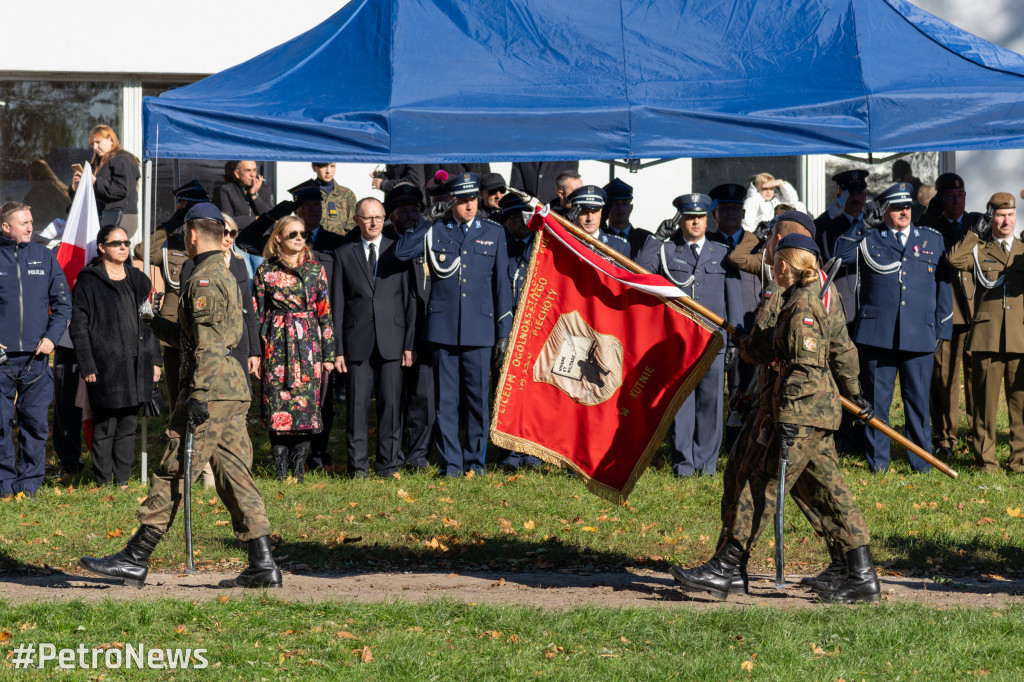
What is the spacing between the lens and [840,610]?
22.6ft

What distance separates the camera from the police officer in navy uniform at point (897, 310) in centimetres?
1067

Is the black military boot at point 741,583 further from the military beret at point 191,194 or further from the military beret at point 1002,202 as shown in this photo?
the military beret at point 191,194

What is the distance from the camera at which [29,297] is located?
10195mm

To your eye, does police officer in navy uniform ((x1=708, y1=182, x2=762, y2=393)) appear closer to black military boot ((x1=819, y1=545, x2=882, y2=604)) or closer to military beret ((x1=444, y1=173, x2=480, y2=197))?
military beret ((x1=444, y1=173, x2=480, y2=197))

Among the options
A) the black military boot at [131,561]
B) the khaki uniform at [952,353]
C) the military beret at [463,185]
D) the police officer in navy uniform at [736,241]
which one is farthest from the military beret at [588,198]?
the black military boot at [131,561]

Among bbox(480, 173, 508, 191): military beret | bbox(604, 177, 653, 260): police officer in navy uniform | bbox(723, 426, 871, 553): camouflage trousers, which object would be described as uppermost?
bbox(480, 173, 508, 191): military beret

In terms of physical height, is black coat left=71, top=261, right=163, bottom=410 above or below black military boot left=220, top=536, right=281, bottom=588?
above

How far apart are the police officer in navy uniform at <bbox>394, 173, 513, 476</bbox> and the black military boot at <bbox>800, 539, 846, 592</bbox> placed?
12.3 ft

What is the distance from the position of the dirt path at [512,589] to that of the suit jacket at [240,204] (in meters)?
5.09

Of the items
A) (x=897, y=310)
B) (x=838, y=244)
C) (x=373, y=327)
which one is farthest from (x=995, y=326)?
(x=373, y=327)

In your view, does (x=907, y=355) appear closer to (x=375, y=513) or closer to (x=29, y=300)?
(x=375, y=513)

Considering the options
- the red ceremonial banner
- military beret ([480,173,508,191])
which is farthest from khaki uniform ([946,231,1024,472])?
the red ceremonial banner

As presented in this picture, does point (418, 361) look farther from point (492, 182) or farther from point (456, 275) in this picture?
point (492, 182)

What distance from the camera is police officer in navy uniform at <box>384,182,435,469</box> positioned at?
425 inches
